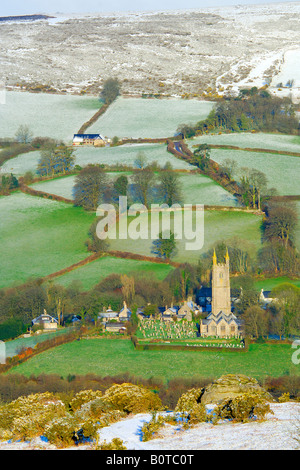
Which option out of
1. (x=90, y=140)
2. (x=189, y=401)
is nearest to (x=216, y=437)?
(x=189, y=401)

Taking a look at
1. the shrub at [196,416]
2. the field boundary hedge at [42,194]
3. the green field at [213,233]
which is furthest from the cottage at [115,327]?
the shrub at [196,416]

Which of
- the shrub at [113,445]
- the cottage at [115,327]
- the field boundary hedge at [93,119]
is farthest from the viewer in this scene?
the field boundary hedge at [93,119]

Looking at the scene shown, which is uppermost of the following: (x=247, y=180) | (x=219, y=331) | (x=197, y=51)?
(x=197, y=51)

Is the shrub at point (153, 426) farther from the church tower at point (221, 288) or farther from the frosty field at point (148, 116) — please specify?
the frosty field at point (148, 116)

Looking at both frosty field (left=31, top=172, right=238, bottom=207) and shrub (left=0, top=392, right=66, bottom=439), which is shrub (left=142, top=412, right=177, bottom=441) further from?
frosty field (left=31, top=172, right=238, bottom=207)

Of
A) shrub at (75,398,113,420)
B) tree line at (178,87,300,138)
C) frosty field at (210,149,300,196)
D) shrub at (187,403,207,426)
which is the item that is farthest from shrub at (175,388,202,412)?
tree line at (178,87,300,138)
